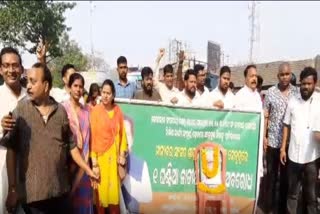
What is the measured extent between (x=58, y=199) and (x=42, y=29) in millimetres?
22676

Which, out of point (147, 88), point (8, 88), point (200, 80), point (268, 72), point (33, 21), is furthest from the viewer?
point (33, 21)

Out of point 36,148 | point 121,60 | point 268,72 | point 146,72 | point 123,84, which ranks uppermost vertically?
point 268,72

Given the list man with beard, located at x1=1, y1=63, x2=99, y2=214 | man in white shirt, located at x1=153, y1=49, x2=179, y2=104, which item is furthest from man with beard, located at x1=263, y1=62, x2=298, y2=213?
man with beard, located at x1=1, y1=63, x2=99, y2=214

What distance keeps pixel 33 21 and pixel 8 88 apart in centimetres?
2184

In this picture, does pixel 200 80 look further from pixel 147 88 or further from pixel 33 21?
pixel 33 21

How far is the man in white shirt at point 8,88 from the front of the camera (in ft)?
13.6

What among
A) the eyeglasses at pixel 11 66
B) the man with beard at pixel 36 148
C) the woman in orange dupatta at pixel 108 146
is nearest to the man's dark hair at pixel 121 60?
the woman in orange dupatta at pixel 108 146

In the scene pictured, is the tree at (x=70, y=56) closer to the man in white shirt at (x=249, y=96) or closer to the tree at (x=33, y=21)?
the tree at (x=33, y=21)

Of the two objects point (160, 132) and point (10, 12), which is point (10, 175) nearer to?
point (160, 132)

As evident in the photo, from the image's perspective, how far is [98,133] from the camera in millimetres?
5383

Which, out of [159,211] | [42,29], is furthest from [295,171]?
[42,29]

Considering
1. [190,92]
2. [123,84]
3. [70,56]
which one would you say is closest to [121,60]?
[123,84]

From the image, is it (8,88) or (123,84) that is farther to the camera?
(123,84)

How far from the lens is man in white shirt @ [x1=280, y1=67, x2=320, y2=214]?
605 centimetres
